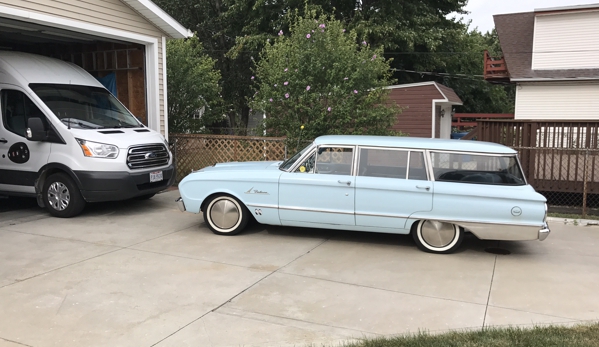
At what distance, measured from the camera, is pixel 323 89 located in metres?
10.8

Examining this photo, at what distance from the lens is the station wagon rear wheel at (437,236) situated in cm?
643

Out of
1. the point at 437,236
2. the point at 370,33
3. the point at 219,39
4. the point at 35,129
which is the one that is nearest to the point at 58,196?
the point at 35,129

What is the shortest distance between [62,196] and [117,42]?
454cm

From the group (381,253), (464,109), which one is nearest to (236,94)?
(464,109)

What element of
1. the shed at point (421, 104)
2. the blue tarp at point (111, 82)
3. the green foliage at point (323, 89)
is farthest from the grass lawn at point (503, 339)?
the shed at point (421, 104)

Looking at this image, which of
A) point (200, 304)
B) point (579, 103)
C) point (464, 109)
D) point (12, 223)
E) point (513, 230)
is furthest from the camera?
point (464, 109)

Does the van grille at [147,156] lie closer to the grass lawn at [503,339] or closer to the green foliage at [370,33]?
the grass lawn at [503,339]

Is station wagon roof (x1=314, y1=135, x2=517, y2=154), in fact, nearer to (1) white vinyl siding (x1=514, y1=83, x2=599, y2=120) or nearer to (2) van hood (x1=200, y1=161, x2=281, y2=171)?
(2) van hood (x1=200, y1=161, x2=281, y2=171)

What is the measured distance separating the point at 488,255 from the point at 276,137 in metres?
6.15

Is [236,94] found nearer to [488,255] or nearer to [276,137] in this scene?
[276,137]

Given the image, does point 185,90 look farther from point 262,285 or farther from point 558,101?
point 558,101

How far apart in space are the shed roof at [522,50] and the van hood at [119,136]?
16735 mm

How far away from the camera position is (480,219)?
6230mm

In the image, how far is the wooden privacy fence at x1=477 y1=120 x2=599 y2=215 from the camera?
31.8 feet
